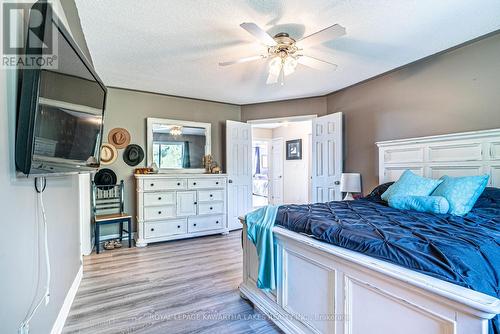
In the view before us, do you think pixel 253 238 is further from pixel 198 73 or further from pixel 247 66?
pixel 198 73

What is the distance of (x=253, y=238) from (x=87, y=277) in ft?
6.43

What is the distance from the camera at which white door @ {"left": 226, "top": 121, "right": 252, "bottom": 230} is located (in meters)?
4.72

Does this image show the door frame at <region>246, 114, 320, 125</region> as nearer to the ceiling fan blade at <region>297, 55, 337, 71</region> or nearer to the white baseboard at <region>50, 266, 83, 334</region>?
the ceiling fan blade at <region>297, 55, 337, 71</region>

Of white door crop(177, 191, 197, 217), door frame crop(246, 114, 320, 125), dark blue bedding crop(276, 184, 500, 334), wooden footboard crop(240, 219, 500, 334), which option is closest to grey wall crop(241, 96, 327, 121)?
door frame crop(246, 114, 320, 125)

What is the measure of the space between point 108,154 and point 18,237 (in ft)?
9.95

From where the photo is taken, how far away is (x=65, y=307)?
6.45 feet

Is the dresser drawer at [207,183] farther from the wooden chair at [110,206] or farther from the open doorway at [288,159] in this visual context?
the open doorway at [288,159]

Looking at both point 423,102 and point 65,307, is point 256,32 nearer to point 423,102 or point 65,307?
point 423,102

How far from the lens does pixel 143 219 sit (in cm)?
379

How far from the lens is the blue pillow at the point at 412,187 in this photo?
235 centimetres

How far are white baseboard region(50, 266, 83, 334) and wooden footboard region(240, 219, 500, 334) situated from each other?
1429 mm

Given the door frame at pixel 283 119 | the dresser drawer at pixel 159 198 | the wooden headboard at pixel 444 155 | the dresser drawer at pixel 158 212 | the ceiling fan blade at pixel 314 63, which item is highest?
the ceiling fan blade at pixel 314 63

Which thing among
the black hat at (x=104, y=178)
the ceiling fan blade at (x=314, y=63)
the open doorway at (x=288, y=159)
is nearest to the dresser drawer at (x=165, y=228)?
the black hat at (x=104, y=178)

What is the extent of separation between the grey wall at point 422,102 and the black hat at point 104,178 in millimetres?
3632
